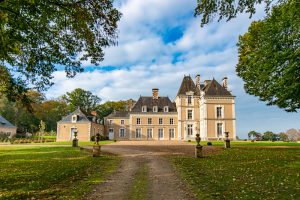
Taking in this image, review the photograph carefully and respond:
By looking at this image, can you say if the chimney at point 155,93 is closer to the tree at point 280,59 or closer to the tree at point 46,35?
the tree at point 280,59

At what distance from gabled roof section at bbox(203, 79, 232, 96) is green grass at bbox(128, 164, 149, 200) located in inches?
1231

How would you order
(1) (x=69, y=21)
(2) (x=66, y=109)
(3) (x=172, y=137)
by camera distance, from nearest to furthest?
(1) (x=69, y=21), (3) (x=172, y=137), (2) (x=66, y=109)

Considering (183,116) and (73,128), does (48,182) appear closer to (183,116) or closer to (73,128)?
(73,128)

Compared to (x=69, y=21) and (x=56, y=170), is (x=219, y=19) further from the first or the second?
(x=56, y=170)

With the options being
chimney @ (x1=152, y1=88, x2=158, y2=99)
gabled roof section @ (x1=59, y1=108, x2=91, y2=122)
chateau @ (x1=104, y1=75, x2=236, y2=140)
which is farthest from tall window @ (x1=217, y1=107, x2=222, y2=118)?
gabled roof section @ (x1=59, y1=108, x2=91, y2=122)

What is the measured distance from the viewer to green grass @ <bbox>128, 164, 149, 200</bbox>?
613cm

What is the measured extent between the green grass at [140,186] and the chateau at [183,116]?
29.6m

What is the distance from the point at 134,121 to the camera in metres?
45.4

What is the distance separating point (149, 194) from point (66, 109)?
61.0 metres

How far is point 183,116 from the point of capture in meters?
42.5

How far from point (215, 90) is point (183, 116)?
665 cm

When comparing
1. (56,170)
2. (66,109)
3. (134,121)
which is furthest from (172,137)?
(56,170)

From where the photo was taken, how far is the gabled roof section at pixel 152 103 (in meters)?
46.0

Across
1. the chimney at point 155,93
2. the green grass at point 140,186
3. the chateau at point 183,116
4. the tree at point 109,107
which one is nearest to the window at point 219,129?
the chateau at point 183,116
